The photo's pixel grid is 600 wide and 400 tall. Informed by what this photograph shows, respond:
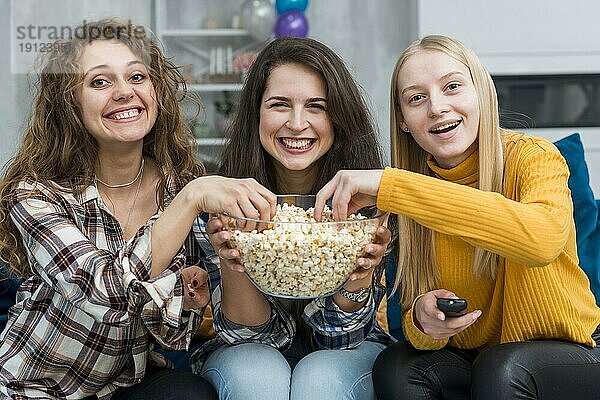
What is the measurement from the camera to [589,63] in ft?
12.9

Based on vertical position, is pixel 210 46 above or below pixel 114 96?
above

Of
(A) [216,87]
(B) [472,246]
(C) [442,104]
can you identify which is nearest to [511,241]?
(B) [472,246]

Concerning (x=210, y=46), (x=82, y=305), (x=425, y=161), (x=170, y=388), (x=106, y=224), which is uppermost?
(x=210, y=46)

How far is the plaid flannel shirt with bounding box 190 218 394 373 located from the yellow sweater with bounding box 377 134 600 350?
0.30 feet

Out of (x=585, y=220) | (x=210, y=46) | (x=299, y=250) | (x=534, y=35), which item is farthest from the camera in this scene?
(x=210, y=46)

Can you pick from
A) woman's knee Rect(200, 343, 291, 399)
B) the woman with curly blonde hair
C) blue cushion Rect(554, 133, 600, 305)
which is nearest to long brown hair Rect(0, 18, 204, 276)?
the woman with curly blonde hair

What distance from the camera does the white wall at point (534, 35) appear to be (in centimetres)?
393

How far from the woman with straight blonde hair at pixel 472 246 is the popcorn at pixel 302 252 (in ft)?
0.25

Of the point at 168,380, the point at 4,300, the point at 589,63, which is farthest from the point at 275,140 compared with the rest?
the point at 589,63

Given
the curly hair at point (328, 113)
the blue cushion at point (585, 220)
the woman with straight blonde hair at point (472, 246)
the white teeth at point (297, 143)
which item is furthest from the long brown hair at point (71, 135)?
the blue cushion at point (585, 220)

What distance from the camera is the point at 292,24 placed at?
435 cm

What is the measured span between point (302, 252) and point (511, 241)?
335 millimetres

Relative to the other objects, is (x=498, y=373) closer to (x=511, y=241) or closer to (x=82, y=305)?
(x=511, y=241)

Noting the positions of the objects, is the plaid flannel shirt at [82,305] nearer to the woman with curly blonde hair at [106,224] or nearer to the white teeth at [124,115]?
the woman with curly blonde hair at [106,224]
